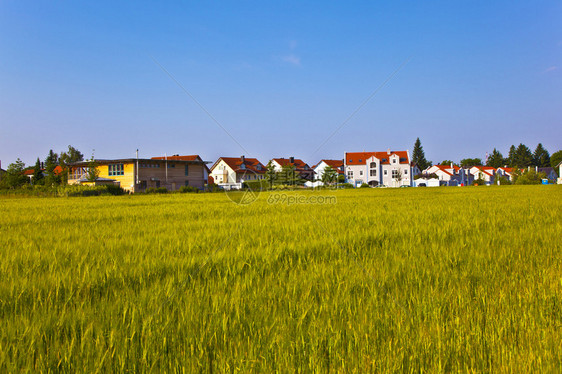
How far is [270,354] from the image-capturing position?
1754 mm

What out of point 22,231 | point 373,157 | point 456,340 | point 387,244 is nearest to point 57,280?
point 456,340

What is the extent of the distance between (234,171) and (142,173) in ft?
112

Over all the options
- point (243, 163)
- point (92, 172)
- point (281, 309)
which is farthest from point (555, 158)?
point (281, 309)

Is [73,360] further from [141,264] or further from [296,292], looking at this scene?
[141,264]

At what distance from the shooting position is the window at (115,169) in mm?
49500

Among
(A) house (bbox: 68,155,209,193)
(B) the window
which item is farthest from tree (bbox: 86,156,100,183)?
(B) the window

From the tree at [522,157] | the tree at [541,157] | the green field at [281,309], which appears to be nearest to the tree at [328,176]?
the green field at [281,309]

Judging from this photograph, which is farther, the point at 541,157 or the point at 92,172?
the point at 541,157

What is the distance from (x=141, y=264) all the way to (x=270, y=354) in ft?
7.82

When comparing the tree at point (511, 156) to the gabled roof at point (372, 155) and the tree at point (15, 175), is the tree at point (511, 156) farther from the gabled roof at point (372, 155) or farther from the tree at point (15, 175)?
the tree at point (15, 175)

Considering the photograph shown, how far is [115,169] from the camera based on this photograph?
165 feet

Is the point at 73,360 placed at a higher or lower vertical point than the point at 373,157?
lower

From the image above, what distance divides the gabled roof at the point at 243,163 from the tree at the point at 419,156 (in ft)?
297

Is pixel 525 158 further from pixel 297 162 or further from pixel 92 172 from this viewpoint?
pixel 92 172
